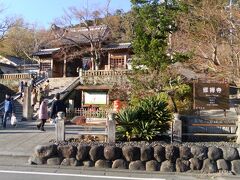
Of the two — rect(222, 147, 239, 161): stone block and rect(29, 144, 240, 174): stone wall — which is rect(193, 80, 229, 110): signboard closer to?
rect(29, 144, 240, 174): stone wall

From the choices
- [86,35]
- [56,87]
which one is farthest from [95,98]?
[86,35]

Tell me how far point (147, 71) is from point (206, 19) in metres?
4.73

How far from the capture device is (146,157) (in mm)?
9609

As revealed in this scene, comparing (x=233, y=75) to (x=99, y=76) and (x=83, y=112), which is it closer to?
(x=83, y=112)

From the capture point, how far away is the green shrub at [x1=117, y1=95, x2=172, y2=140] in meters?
10.8

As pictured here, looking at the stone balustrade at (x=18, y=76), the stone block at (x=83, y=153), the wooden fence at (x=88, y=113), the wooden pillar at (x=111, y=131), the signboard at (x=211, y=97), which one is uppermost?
the stone balustrade at (x=18, y=76)

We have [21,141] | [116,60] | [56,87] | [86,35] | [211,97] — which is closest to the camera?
[21,141]

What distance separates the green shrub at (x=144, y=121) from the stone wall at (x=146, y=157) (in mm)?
1001

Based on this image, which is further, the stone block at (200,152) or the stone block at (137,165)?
the stone block at (137,165)

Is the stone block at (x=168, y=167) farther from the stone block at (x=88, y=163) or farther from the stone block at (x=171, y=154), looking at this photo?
the stone block at (x=88, y=163)

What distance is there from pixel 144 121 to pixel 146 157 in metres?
1.62

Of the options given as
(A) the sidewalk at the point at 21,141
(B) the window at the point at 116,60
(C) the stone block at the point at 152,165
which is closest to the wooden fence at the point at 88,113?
(A) the sidewalk at the point at 21,141

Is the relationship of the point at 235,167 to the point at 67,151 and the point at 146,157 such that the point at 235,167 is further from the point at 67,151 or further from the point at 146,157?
the point at 67,151

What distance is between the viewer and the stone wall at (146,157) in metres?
9.41
